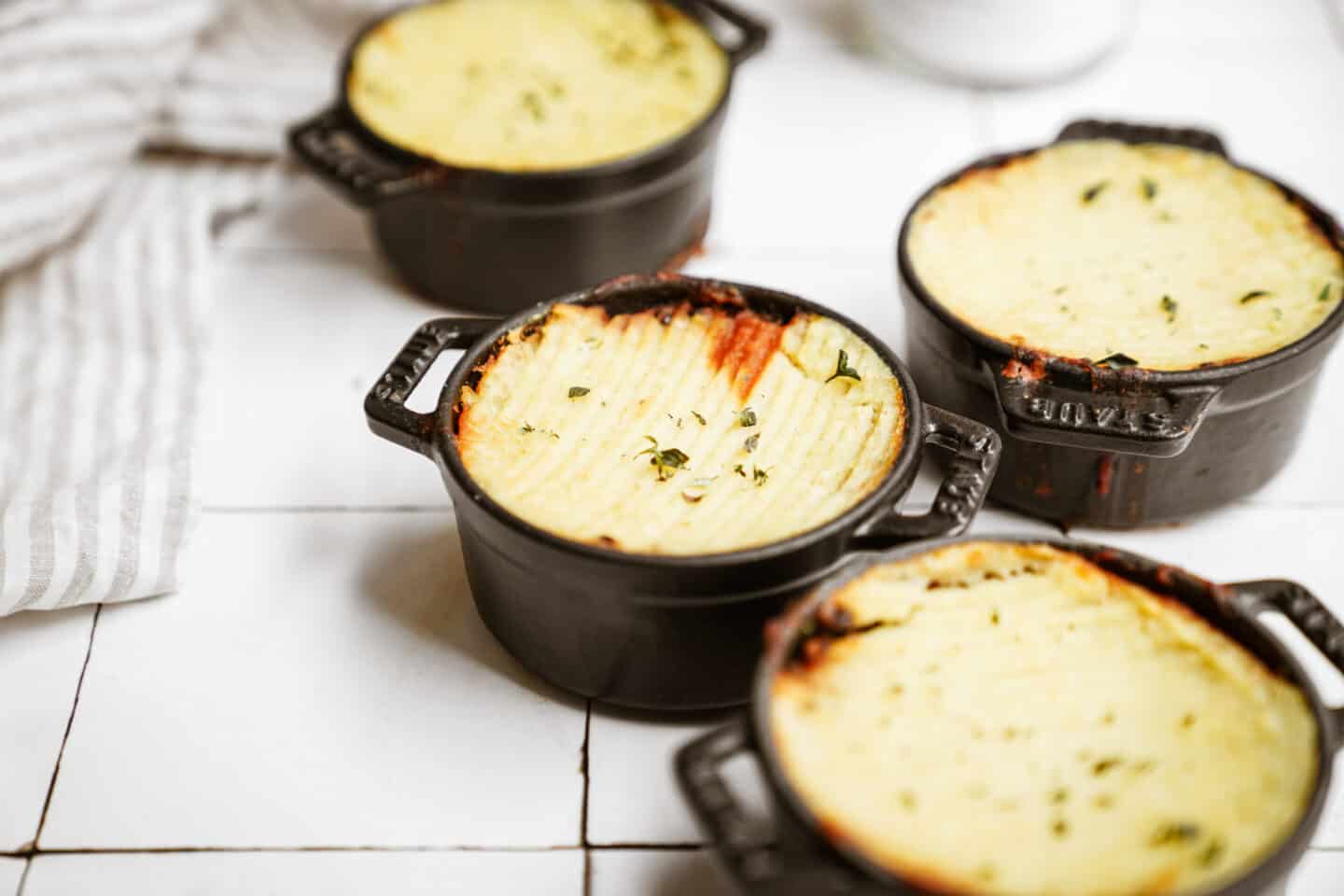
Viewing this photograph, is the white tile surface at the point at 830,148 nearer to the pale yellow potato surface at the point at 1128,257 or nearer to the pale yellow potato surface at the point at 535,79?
the pale yellow potato surface at the point at 535,79

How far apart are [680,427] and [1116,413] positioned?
0.43 m

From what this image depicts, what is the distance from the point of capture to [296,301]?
211 centimetres

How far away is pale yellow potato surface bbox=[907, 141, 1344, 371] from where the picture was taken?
1621 mm

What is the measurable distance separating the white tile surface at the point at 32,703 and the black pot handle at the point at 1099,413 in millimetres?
995

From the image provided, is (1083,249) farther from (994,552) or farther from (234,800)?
(234,800)

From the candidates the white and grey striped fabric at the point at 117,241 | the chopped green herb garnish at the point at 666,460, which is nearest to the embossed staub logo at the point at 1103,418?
the chopped green herb garnish at the point at 666,460

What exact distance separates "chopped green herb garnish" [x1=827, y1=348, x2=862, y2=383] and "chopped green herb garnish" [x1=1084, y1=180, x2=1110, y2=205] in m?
0.46

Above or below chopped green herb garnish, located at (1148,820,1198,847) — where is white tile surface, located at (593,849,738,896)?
below

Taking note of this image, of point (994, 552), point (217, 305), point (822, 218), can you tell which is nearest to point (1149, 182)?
point (822, 218)

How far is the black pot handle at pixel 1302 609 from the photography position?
1230 mm

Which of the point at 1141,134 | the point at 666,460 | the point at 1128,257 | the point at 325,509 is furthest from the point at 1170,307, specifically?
the point at 325,509

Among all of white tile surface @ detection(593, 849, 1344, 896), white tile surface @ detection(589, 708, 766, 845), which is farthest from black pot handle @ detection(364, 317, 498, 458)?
white tile surface @ detection(593, 849, 1344, 896)

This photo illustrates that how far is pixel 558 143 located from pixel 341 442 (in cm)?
48

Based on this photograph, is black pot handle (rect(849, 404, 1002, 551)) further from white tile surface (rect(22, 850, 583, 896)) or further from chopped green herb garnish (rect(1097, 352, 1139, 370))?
white tile surface (rect(22, 850, 583, 896))
